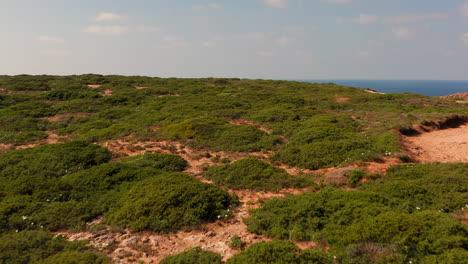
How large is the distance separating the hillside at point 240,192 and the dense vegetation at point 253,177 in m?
0.07

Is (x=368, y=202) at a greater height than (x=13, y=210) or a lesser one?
greater

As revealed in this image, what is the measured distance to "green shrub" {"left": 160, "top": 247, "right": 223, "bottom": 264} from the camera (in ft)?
24.4

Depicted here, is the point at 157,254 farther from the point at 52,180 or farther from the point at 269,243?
the point at 52,180

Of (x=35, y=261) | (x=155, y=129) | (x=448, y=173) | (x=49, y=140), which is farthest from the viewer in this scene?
(x=155, y=129)

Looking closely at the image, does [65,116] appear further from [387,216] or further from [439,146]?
[439,146]

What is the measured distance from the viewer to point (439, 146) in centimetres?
1733

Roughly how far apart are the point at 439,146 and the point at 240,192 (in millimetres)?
14878

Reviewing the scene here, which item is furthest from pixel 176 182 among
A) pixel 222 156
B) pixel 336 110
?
pixel 336 110

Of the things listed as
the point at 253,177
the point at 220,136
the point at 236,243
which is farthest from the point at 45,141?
the point at 236,243

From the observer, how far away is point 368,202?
9414mm

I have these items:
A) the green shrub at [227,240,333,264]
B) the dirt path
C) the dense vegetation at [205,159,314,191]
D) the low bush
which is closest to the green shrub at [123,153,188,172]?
the dense vegetation at [205,159,314,191]

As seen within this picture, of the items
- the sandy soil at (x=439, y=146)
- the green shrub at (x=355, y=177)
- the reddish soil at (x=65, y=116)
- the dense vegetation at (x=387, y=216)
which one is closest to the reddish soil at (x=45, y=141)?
the reddish soil at (x=65, y=116)

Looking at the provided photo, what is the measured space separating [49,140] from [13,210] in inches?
526

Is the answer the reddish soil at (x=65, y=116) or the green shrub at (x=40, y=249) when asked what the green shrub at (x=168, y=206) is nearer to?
the green shrub at (x=40, y=249)
